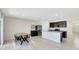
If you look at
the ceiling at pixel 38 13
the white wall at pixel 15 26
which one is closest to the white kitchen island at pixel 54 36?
the ceiling at pixel 38 13

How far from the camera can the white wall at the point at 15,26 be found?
85.5 inches

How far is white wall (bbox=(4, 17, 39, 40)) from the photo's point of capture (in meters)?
2.17

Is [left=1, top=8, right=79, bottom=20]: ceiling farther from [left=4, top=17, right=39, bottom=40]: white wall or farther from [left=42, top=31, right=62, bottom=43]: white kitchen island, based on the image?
[left=42, top=31, right=62, bottom=43]: white kitchen island

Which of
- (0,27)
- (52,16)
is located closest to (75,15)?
(52,16)

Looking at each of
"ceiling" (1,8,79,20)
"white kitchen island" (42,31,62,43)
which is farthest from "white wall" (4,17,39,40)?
"white kitchen island" (42,31,62,43)

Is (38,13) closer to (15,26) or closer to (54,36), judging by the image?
(15,26)

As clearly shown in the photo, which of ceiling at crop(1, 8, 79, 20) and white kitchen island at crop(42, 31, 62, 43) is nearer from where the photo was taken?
ceiling at crop(1, 8, 79, 20)

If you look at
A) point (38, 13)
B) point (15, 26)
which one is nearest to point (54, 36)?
point (38, 13)

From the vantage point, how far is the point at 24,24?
7.48 feet

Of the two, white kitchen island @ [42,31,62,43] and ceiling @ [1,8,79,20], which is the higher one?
ceiling @ [1,8,79,20]

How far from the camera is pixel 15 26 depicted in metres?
2.21

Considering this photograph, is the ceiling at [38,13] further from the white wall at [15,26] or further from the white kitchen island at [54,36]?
the white kitchen island at [54,36]
